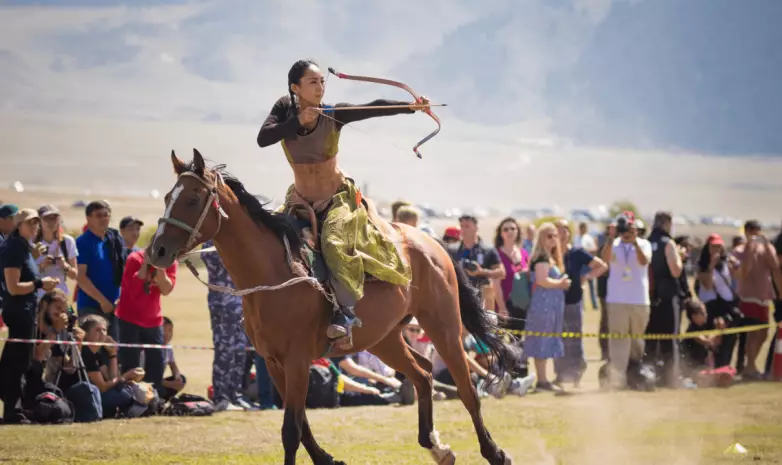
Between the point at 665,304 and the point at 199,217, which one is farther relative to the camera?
the point at 665,304

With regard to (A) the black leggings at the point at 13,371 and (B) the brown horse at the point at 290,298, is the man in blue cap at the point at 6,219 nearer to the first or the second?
(A) the black leggings at the point at 13,371

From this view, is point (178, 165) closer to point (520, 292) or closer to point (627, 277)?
point (520, 292)

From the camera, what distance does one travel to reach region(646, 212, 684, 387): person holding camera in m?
14.9

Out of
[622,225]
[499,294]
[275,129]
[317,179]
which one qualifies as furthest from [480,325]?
[622,225]

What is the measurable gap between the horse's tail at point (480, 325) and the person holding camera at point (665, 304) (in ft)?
19.9

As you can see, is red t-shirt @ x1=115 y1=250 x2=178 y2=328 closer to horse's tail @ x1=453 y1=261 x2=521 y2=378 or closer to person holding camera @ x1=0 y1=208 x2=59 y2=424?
person holding camera @ x1=0 y1=208 x2=59 y2=424

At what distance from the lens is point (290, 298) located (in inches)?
296

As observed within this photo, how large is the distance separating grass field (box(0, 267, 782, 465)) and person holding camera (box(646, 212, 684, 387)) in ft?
2.95

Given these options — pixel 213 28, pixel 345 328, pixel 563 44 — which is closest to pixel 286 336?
pixel 345 328

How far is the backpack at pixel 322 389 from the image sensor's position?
12430 millimetres

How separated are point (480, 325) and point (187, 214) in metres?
3.37

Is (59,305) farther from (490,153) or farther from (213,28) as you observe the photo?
(490,153)

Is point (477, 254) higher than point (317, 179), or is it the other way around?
point (317, 179)

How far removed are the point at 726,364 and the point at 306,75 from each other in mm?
10335
